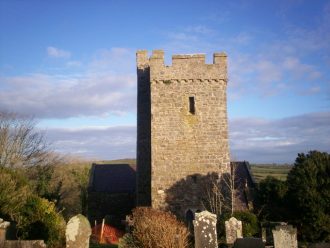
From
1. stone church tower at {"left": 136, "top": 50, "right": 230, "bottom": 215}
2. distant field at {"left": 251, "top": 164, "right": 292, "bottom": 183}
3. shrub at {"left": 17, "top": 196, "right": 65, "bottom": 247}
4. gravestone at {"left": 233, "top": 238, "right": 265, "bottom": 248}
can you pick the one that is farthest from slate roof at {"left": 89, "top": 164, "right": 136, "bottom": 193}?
gravestone at {"left": 233, "top": 238, "right": 265, "bottom": 248}

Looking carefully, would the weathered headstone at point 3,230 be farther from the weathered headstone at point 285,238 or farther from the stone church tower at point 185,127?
the stone church tower at point 185,127

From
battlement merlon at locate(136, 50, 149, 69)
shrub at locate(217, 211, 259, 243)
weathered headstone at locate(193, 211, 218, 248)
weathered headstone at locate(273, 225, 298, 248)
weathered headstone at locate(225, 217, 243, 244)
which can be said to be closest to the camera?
weathered headstone at locate(273, 225, 298, 248)

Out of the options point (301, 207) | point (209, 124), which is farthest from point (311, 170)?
point (209, 124)

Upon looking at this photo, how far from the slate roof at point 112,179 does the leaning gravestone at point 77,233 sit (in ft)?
53.0

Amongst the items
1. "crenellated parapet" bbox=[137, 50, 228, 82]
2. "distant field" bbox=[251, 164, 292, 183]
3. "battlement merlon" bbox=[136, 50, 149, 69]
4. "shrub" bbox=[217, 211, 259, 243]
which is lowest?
"shrub" bbox=[217, 211, 259, 243]

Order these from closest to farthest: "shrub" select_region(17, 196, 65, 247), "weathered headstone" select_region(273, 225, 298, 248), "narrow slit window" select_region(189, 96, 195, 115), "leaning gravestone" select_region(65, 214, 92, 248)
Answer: "leaning gravestone" select_region(65, 214, 92, 248) → "weathered headstone" select_region(273, 225, 298, 248) → "shrub" select_region(17, 196, 65, 247) → "narrow slit window" select_region(189, 96, 195, 115)

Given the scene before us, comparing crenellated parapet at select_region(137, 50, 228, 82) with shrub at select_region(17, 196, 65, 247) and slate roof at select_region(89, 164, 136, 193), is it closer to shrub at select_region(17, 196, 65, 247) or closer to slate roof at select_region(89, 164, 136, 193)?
shrub at select_region(17, 196, 65, 247)

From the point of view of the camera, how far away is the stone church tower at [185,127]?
803 inches

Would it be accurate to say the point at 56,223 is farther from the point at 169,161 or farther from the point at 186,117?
the point at 186,117

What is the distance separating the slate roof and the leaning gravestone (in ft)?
53.0

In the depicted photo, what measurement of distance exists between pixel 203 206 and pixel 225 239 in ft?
12.8

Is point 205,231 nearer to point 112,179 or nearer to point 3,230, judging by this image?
point 3,230

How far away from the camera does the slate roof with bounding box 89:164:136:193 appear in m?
27.3

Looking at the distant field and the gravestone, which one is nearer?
the gravestone
